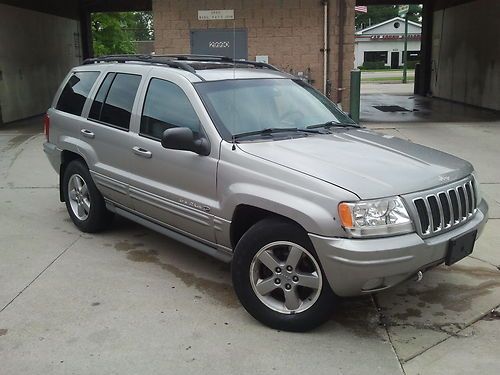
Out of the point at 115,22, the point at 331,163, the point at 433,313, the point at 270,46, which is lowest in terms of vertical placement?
the point at 433,313

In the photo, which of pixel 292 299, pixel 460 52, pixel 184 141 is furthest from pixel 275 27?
pixel 460 52

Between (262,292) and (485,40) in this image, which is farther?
(485,40)

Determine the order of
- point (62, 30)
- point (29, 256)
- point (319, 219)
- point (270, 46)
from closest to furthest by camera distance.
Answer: point (319, 219), point (29, 256), point (270, 46), point (62, 30)

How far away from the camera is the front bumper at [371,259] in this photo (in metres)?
3.19

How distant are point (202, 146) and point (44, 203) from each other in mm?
3725

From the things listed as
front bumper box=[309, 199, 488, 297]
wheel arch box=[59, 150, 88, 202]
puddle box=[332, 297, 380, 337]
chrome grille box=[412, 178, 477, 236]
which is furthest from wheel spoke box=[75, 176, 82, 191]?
chrome grille box=[412, 178, 477, 236]

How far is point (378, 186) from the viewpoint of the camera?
131 inches

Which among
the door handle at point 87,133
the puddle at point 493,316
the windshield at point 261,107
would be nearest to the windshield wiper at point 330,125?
the windshield at point 261,107

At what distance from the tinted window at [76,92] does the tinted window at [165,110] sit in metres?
1.17

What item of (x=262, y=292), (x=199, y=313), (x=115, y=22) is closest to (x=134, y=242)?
(x=199, y=313)

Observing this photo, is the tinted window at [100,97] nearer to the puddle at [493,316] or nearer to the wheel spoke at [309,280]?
the wheel spoke at [309,280]

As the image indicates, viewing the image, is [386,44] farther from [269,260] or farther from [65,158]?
[269,260]

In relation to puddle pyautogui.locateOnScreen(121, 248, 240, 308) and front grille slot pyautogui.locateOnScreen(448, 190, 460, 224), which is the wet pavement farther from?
front grille slot pyautogui.locateOnScreen(448, 190, 460, 224)

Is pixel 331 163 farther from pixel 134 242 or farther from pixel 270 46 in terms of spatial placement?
pixel 270 46
